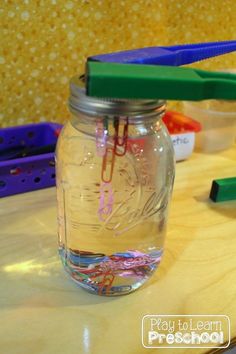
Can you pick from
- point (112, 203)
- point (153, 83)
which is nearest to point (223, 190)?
point (112, 203)

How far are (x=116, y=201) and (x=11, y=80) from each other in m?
0.29

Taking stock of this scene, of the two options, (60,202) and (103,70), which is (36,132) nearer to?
(60,202)

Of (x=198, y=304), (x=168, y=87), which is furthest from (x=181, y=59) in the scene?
(x=198, y=304)

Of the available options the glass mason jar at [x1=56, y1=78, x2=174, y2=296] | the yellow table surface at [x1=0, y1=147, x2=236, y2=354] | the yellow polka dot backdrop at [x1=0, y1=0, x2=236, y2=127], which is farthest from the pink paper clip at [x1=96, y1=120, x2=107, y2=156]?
the yellow polka dot backdrop at [x1=0, y1=0, x2=236, y2=127]

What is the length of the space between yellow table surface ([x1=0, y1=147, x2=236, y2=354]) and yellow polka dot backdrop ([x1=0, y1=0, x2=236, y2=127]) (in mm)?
166

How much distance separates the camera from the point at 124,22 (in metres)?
0.68

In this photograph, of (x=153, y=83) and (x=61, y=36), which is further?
(x=61, y=36)

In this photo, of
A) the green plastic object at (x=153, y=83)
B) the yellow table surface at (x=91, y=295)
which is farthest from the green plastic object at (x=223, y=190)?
the green plastic object at (x=153, y=83)

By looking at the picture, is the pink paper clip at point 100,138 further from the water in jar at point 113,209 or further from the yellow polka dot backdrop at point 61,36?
the yellow polka dot backdrop at point 61,36

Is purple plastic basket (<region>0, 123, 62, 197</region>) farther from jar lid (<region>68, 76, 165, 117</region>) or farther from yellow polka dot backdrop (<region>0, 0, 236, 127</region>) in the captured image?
jar lid (<region>68, 76, 165, 117</region>)

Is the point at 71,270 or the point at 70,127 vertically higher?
the point at 70,127

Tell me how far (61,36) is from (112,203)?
0.31 meters

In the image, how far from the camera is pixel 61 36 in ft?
2.10

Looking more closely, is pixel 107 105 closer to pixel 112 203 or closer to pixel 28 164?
pixel 112 203
